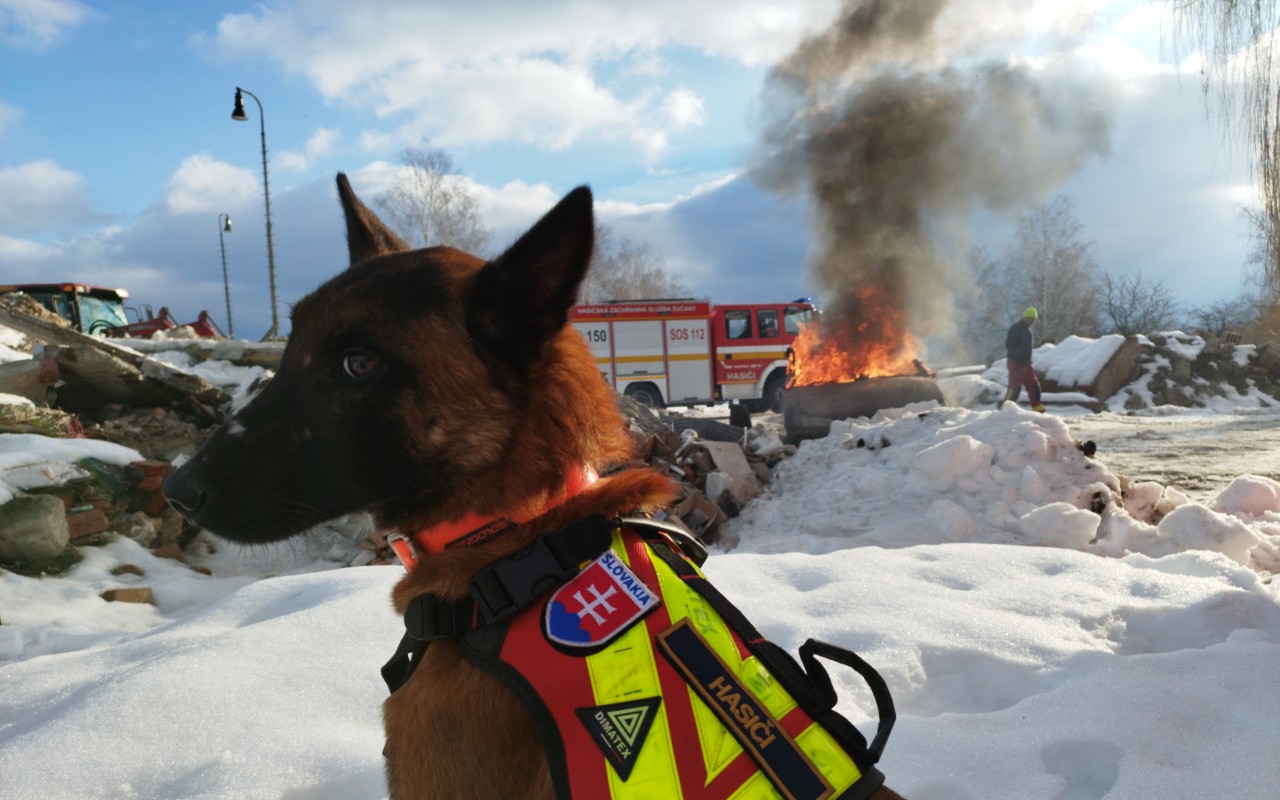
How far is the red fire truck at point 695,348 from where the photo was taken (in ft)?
67.9

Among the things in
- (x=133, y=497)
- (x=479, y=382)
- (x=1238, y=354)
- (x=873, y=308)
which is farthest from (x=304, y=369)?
(x=1238, y=354)

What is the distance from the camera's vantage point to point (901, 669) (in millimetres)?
3096

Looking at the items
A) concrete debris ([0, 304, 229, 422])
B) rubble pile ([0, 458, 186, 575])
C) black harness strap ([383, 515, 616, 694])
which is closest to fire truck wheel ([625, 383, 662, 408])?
concrete debris ([0, 304, 229, 422])

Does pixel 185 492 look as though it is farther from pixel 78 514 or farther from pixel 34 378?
pixel 34 378

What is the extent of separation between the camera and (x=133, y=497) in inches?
279

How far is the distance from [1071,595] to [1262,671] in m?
0.90

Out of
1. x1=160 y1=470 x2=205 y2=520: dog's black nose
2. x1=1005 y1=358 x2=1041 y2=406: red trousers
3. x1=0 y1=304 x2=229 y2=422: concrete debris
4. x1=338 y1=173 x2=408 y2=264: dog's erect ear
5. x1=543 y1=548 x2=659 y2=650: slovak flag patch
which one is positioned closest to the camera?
x1=543 y1=548 x2=659 y2=650: slovak flag patch

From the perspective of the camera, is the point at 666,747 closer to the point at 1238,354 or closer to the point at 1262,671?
the point at 1262,671

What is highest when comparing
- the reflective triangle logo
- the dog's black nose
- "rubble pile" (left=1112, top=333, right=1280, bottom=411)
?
the dog's black nose

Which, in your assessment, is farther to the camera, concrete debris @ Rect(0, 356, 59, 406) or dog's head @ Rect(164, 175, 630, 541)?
concrete debris @ Rect(0, 356, 59, 406)

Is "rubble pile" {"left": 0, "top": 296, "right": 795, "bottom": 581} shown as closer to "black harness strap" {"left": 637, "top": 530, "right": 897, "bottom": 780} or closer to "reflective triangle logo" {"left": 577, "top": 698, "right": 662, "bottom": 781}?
"black harness strap" {"left": 637, "top": 530, "right": 897, "bottom": 780}

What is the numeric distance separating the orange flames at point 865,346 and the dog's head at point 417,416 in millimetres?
14585

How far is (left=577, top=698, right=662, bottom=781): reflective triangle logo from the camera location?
4.33 feet

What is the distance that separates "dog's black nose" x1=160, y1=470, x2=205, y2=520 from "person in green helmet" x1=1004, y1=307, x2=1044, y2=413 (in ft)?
54.7
